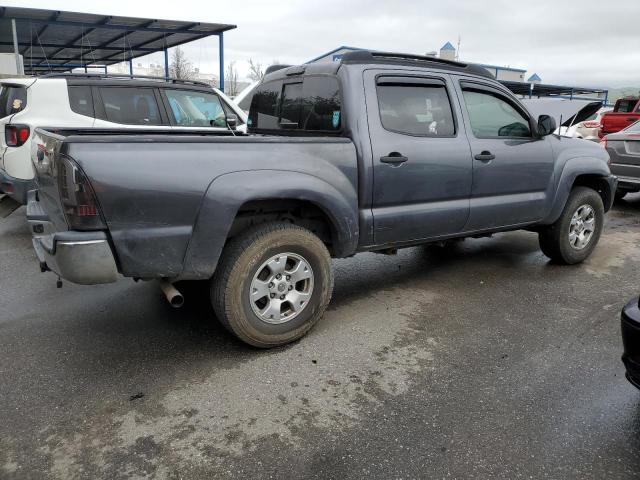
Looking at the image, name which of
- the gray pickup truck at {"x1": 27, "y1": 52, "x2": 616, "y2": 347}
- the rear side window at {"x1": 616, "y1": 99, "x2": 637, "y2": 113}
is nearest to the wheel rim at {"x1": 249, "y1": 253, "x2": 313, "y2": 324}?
the gray pickup truck at {"x1": 27, "y1": 52, "x2": 616, "y2": 347}

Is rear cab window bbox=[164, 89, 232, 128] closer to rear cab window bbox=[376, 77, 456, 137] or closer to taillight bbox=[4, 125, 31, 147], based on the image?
taillight bbox=[4, 125, 31, 147]

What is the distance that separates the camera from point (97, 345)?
134 inches

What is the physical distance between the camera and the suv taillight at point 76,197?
2.60m

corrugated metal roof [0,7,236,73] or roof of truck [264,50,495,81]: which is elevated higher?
corrugated metal roof [0,7,236,73]

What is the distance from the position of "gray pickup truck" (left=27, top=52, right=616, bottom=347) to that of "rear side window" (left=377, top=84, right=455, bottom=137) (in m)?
0.01

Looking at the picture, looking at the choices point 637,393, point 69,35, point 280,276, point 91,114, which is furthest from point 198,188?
point 69,35

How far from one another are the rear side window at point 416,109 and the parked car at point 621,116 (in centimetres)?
1376

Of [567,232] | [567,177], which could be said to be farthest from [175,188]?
[567,232]

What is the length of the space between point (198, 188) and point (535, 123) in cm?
341

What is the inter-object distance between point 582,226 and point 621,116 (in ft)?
43.4

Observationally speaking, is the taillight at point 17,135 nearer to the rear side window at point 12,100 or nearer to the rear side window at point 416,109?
the rear side window at point 12,100

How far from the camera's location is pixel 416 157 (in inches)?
150

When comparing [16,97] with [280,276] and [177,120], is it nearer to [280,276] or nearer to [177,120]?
[177,120]

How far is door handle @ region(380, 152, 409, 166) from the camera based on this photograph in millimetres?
3657
